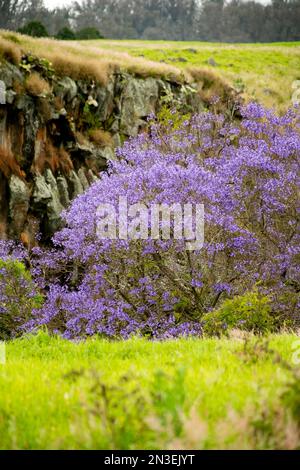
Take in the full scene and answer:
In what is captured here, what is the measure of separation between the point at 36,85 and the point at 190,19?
331 feet

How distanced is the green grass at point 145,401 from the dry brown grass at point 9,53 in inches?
627

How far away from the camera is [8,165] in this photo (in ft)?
57.1

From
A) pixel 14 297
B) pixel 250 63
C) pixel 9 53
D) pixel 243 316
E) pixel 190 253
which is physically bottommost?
pixel 14 297

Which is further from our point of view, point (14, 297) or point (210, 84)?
point (210, 84)

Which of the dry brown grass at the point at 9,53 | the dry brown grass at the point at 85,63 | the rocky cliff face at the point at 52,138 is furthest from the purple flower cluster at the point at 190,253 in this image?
the dry brown grass at the point at 85,63

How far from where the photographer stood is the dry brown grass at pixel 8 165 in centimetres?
1722

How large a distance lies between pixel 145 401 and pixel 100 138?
1864 cm

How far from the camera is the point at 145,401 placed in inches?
133

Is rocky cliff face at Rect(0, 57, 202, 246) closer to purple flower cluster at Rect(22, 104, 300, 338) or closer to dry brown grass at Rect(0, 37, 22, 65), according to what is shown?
dry brown grass at Rect(0, 37, 22, 65)

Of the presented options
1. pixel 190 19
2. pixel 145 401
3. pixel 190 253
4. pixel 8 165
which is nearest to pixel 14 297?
pixel 190 253

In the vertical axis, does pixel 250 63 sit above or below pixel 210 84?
above

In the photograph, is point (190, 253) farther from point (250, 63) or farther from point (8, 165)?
point (250, 63)

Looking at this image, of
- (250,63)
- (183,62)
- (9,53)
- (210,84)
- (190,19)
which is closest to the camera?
(9,53)

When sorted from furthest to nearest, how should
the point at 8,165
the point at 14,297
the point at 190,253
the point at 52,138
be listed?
the point at 52,138, the point at 8,165, the point at 14,297, the point at 190,253
